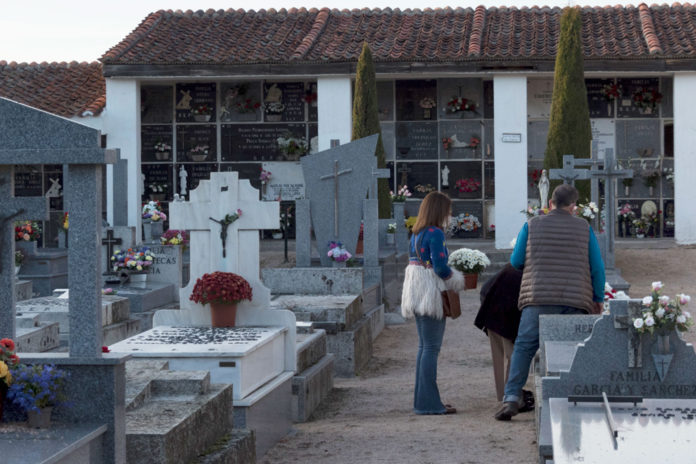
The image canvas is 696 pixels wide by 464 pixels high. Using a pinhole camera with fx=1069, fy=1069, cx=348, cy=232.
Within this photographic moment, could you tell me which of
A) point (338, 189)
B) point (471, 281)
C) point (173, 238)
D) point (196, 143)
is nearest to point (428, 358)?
point (471, 281)

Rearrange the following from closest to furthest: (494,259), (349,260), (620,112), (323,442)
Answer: (323,442), (349,260), (494,259), (620,112)

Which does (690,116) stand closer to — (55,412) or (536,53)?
(536,53)

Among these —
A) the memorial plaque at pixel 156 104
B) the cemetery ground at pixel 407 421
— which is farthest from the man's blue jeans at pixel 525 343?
the memorial plaque at pixel 156 104

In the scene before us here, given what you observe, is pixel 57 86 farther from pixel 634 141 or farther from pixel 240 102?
pixel 634 141

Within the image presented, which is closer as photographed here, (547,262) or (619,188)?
(547,262)

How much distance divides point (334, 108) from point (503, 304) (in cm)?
1399

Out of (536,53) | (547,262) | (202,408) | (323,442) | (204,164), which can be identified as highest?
(536,53)

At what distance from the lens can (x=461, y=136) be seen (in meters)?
22.4

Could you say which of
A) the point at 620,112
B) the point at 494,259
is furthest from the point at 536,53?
the point at 494,259

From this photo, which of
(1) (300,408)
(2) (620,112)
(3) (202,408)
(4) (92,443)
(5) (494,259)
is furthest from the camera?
(2) (620,112)

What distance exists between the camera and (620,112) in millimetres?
22094

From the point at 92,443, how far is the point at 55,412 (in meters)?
0.21

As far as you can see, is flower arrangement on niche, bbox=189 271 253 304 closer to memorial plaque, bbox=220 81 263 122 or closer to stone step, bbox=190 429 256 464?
stone step, bbox=190 429 256 464

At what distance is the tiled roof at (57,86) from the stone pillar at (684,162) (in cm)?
1134
